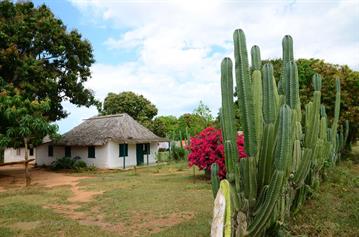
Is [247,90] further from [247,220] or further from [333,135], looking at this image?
[333,135]

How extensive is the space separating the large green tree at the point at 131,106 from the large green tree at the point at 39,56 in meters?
18.0

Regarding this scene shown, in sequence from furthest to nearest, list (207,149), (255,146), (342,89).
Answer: (342,89) < (207,149) < (255,146)

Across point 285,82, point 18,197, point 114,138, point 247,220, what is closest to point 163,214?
point 247,220

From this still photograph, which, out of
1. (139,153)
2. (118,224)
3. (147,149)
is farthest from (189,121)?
(118,224)

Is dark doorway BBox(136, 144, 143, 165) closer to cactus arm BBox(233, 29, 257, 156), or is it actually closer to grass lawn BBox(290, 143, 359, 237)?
grass lawn BBox(290, 143, 359, 237)

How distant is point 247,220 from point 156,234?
2.81m

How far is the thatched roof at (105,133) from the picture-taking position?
24484mm

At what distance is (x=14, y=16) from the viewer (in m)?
19.3

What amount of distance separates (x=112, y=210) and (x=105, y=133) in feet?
49.0

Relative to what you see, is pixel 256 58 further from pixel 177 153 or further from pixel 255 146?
pixel 177 153

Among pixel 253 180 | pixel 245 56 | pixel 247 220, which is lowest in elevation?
pixel 247 220

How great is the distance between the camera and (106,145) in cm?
2414

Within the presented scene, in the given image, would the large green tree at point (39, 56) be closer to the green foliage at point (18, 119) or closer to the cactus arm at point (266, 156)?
the green foliage at point (18, 119)

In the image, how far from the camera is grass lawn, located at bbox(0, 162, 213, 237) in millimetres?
8367
